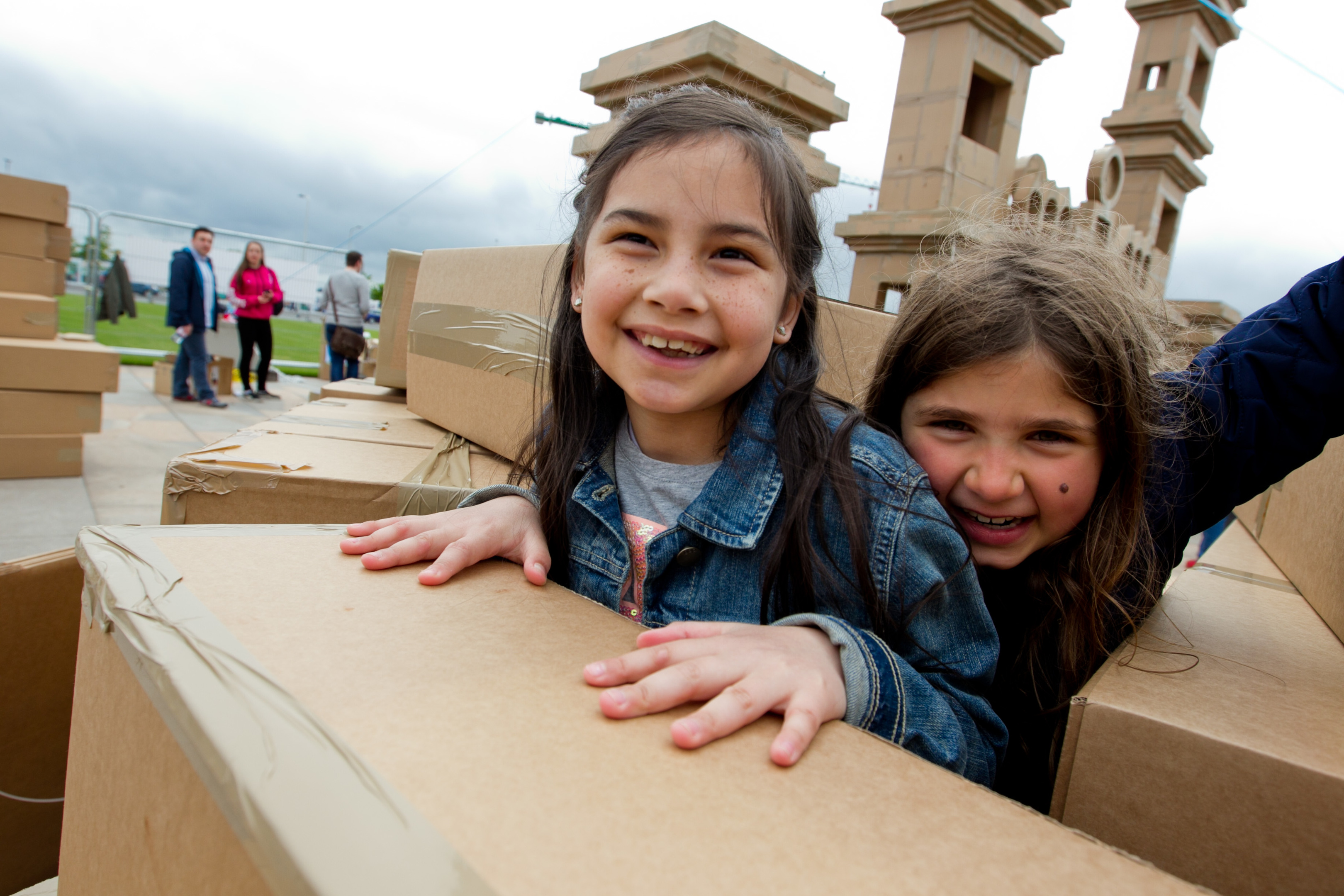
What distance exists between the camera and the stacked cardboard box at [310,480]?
1.30 metres

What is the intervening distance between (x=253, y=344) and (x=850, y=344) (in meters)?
6.37

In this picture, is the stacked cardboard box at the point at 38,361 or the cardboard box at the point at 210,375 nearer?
the stacked cardboard box at the point at 38,361

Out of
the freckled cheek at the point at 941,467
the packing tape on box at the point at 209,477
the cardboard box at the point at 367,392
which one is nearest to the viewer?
the freckled cheek at the point at 941,467

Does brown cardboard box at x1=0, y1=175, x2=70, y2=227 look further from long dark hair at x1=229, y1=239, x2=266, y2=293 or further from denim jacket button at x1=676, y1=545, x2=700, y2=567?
denim jacket button at x1=676, y1=545, x2=700, y2=567

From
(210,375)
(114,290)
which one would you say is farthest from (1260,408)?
(114,290)

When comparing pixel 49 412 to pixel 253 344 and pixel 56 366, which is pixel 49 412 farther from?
pixel 253 344

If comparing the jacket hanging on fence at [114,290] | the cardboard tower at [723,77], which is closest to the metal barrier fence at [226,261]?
the jacket hanging on fence at [114,290]

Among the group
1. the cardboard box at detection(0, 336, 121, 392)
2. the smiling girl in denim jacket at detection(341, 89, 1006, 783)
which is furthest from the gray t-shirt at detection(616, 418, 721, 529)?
the cardboard box at detection(0, 336, 121, 392)

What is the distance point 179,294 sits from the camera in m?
5.41

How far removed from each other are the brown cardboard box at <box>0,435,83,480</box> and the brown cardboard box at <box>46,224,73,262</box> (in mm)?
934

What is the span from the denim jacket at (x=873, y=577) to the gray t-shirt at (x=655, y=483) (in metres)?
0.04

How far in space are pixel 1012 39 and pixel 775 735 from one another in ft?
18.6

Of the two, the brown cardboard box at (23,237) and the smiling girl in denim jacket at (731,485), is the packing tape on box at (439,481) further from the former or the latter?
the brown cardboard box at (23,237)

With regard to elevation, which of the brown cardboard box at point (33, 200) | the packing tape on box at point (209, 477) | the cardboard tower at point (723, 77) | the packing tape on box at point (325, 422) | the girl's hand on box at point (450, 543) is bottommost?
the packing tape on box at point (209, 477)
